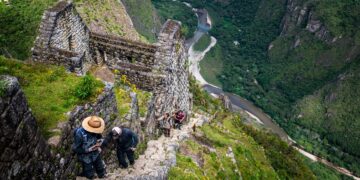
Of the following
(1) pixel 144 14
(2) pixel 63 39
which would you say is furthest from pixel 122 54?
(1) pixel 144 14

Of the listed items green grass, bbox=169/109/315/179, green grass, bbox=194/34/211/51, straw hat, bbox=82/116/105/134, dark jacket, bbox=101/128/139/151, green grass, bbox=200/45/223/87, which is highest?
straw hat, bbox=82/116/105/134

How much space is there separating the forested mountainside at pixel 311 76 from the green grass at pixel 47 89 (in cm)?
12190

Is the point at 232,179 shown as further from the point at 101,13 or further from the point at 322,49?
the point at 322,49

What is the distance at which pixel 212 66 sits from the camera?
18050 cm

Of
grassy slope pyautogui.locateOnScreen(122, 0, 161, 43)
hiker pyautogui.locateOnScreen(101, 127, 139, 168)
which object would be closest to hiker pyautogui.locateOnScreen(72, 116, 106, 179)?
hiker pyautogui.locateOnScreen(101, 127, 139, 168)

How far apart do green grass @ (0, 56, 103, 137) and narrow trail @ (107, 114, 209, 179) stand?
2.78 meters

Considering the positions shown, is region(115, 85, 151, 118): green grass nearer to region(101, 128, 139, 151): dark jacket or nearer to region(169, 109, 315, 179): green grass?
region(101, 128, 139, 151): dark jacket

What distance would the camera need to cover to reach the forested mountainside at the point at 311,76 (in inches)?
5448

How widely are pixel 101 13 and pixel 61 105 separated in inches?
972

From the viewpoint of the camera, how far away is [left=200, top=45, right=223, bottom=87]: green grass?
167250mm

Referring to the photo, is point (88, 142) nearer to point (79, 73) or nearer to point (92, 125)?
point (92, 125)

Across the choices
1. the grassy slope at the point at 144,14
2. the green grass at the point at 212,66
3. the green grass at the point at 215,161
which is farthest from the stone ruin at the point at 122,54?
the green grass at the point at 212,66

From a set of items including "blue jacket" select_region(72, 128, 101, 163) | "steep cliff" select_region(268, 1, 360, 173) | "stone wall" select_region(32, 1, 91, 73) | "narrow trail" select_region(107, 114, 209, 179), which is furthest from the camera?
"steep cliff" select_region(268, 1, 360, 173)

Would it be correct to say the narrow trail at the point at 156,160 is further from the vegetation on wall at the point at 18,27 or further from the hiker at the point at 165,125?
the vegetation on wall at the point at 18,27
